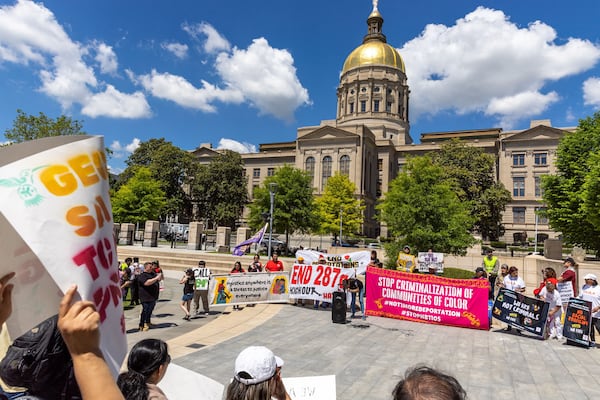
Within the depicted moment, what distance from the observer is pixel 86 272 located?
159 centimetres

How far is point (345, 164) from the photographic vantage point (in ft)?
226

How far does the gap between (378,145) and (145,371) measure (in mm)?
77143

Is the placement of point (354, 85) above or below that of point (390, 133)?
above

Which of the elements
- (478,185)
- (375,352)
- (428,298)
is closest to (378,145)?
(478,185)

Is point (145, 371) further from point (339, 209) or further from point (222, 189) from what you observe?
point (222, 189)

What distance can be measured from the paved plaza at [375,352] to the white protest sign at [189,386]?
2797 mm

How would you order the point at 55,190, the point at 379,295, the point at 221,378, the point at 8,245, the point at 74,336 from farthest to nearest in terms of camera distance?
the point at 379,295, the point at 221,378, the point at 55,190, the point at 8,245, the point at 74,336

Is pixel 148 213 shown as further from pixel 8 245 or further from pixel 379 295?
pixel 8 245

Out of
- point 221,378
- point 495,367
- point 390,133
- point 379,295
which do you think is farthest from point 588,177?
point 390,133

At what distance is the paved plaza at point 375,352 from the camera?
656 centimetres

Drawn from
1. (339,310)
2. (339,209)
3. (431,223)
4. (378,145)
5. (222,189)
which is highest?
(378,145)

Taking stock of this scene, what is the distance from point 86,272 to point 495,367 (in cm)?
835

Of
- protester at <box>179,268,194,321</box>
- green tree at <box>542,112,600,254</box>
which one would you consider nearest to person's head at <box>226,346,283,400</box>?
protester at <box>179,268,194,321</box>

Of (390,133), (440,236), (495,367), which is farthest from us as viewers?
(390,133)
